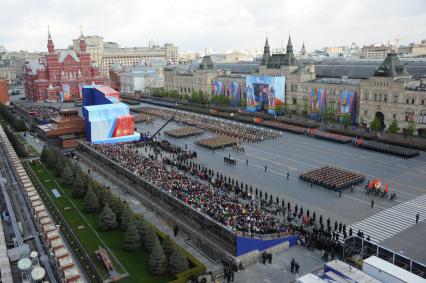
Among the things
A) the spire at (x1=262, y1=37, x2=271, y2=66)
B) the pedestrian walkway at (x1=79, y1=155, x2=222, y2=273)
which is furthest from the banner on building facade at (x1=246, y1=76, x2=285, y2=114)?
the pedestrian walkway at (x1=79, y1=155, x2=222, y2=273)

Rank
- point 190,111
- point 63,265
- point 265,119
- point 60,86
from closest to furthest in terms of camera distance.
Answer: point 63,265, point 265,119, point 190,111, point 60,86

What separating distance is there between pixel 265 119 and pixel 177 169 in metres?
29.8

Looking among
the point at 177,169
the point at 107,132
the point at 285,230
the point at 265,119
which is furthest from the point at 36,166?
the point at 265,119

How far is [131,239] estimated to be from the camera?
872 inches

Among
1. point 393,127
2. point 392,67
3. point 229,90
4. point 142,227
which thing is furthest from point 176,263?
point 229,90

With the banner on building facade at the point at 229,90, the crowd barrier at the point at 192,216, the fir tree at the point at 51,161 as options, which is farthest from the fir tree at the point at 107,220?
the banner on building facade at the point at 229,90

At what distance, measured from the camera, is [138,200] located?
104ft

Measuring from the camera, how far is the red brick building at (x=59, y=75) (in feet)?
311

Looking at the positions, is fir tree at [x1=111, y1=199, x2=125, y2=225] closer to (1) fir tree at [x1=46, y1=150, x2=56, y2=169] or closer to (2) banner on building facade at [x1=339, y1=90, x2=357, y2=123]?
(1) fir tree at [x1=46, y1=150, x2=56, y2=169]

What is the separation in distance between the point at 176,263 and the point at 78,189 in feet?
48.1

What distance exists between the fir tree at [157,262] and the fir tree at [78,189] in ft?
44.1

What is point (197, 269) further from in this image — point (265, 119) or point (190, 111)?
point (190, 111)

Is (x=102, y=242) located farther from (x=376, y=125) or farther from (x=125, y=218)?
(x=376, y=125)

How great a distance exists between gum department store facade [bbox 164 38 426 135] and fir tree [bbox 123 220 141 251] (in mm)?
42173
